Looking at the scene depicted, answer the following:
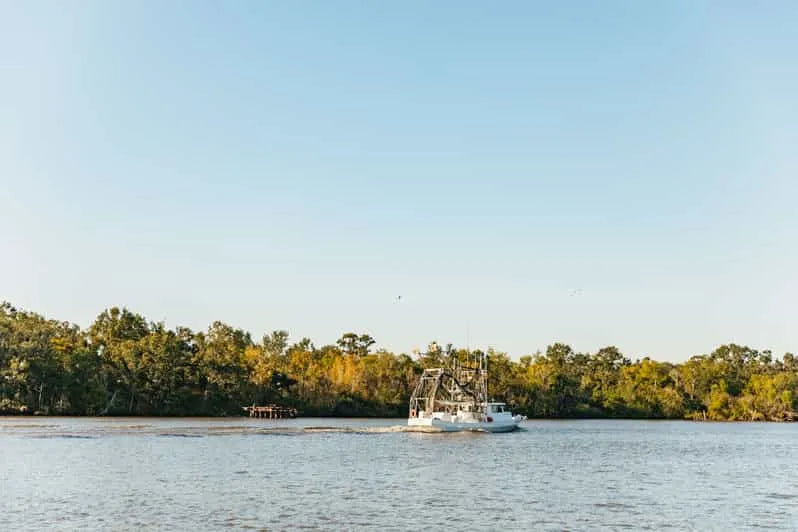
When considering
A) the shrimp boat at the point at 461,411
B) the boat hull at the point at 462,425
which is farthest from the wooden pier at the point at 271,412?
the boat hull at the point at 462,425

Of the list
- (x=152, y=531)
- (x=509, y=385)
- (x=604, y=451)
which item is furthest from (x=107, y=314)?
(x=152, y=531)

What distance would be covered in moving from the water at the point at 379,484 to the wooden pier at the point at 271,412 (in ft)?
193

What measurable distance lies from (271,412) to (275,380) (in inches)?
542

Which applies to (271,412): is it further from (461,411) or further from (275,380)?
(461,411)

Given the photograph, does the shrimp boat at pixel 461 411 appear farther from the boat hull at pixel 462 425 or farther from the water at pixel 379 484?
the water at pixel 379 484

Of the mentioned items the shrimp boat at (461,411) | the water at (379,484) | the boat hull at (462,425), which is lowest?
the water at (379,484)

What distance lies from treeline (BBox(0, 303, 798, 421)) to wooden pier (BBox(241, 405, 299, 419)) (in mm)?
6186

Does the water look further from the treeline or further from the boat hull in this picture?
the treeline

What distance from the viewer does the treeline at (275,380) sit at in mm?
136000

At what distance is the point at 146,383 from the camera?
486 ft

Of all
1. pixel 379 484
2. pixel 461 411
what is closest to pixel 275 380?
pixel 461 411

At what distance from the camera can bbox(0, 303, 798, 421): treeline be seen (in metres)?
136

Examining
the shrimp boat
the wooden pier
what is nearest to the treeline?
the wooden pier

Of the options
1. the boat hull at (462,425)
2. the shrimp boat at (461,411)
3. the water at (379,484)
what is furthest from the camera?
the shrimp boat at (461,411)
